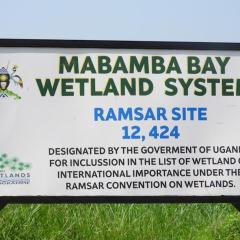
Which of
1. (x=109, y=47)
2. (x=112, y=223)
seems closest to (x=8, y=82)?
(x=109, y=47)

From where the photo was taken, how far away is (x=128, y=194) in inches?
192

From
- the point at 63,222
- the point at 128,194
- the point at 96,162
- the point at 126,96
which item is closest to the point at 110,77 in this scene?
the point at 126,96

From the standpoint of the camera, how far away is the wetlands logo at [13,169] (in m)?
4.80

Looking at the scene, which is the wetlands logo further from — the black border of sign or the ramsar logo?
the ramsar logo

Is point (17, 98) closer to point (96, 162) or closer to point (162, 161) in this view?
point (96, 162)

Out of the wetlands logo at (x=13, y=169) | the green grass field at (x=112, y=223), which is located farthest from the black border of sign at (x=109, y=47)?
the green grass field at (x=112, y=223)

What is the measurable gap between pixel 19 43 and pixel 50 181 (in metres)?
1.32

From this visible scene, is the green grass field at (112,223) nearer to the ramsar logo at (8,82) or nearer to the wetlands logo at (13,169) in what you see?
the wetlands logo at (13,169)

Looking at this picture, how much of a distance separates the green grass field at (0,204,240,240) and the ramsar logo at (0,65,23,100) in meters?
1.69

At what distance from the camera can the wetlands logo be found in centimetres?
480

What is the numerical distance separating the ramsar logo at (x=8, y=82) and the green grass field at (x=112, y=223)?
5.55 ft

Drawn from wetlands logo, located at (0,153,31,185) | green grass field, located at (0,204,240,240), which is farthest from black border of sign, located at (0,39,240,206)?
green grass field, located at (0,204,240,240)

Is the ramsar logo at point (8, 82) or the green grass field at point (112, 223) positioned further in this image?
the green grass field at point (112, 223)

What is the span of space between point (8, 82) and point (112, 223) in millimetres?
2260
